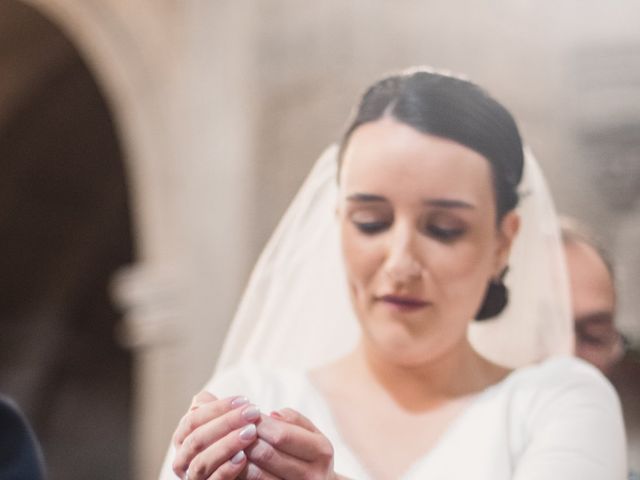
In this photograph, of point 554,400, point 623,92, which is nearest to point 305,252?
point 554,400

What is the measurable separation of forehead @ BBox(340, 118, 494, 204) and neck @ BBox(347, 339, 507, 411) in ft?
1.11

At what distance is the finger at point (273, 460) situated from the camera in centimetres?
200

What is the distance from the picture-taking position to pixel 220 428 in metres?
2.04

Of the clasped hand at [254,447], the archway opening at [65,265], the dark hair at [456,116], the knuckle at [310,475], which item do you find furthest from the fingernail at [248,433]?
the archway opening at [65,265]

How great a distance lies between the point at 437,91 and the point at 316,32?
67 cm

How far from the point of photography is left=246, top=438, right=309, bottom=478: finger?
2004 mm

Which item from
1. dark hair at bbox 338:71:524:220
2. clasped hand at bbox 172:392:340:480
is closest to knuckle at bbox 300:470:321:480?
clasped hand at bbox 172:392:340:480

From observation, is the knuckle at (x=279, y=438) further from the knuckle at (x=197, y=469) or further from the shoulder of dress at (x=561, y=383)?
the shoulder of dress at (x=561, y=383)

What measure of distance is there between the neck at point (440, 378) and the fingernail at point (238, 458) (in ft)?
1.25

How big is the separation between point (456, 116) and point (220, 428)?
0.85 m

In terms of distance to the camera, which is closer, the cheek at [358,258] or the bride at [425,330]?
the bride at [425,330]

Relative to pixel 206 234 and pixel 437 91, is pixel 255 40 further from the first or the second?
pixel 437 91

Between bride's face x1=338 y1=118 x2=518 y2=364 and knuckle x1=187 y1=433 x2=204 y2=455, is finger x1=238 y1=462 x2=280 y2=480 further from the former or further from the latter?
bride's face x1=338 y1=118 x2=518 y2=364

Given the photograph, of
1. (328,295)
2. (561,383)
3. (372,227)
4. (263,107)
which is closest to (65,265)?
(263,107)
